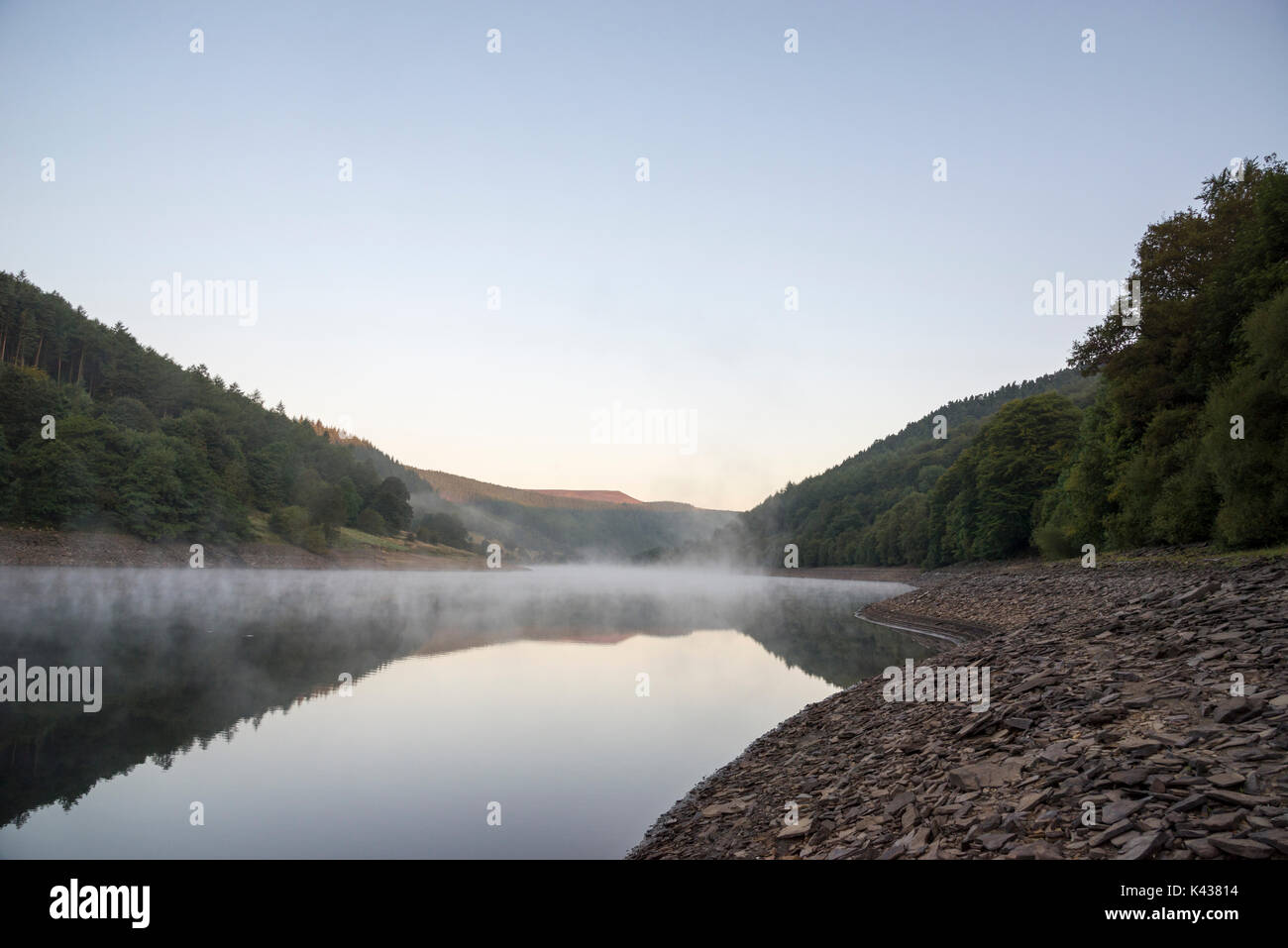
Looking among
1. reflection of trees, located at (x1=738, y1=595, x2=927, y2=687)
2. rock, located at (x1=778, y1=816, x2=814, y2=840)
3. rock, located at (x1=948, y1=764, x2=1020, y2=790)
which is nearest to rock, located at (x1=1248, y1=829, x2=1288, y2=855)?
rock, located at (x1=948, y1=764, x2=1020, y2=790)

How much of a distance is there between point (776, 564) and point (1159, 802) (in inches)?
7090

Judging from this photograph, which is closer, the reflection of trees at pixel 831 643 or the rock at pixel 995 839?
the rock at pixel 995 839

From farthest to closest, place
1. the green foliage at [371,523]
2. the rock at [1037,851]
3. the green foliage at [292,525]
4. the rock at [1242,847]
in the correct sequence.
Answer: the green foliage at [371,523]
the green foliage at [292,525]
the rock at [1037,851]
the rock at [1242,847]

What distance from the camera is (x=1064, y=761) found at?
7293 mm

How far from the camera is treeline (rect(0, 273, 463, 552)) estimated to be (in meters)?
70.5

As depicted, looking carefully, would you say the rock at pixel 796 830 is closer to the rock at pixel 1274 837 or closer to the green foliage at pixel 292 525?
the rock at pixel 1274 837

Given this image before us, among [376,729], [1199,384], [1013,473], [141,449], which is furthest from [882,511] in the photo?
[376,729]

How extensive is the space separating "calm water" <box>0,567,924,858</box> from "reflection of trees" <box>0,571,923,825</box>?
0.13 metres

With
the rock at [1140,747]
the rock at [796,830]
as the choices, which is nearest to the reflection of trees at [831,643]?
the rock at [796,830]

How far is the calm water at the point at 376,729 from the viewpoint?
10844 mm

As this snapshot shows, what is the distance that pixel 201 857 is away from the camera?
32.2ft

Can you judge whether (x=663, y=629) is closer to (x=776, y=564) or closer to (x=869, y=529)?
(x=869, y=529)

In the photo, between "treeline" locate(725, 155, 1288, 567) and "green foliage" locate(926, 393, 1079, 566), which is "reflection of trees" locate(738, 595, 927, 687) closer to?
"treeline" locate(725, 155, 1288, 567)

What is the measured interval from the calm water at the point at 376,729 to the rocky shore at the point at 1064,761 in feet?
7.33
